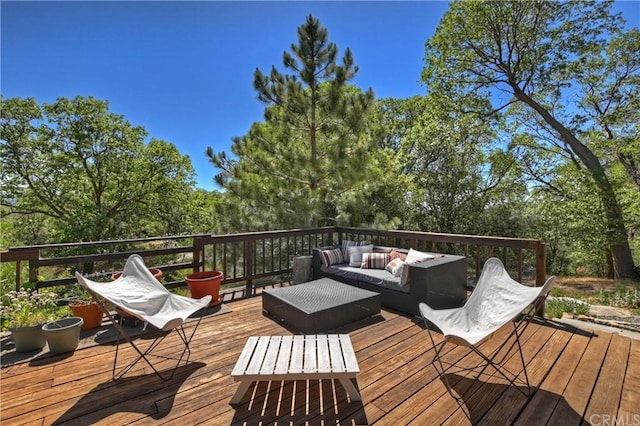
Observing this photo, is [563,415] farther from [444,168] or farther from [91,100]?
[91,100]

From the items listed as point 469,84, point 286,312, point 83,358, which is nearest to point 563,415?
point 286,312

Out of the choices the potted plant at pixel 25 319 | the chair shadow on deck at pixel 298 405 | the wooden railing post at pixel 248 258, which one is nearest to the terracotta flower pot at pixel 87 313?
the potted plant at pixel 25 319

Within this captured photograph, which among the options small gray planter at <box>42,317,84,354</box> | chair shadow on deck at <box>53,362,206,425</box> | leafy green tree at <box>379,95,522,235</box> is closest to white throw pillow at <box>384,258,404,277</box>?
chair shadow on deck at <box>53,362,206,425</box>

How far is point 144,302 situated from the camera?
265cm

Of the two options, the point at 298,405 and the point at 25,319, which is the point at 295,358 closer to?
the point at 298,405

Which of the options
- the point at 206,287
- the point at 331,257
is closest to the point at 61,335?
the point at 206,287

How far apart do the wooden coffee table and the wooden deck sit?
19 cm

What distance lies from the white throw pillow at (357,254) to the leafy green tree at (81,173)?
10188 mm

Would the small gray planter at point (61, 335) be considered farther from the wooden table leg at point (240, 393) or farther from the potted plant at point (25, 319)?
the wooden table leg at point (240, 393)

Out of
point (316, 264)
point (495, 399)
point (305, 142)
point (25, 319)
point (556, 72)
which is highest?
point (556, 72)

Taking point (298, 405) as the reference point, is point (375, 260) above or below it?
above

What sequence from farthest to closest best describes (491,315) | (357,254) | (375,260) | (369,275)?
(357,254) < (375,260) < (369,275) < (491,315)

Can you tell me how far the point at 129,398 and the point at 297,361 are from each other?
118cm

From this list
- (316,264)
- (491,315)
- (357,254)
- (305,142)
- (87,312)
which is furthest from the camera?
(305,142)
